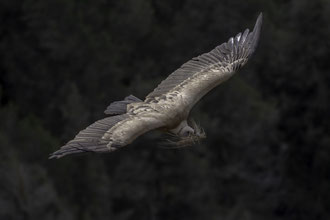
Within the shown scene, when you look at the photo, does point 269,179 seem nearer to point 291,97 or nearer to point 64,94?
point 291,97

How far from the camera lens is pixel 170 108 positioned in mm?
20094

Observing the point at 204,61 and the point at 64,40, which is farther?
the point at 64,40

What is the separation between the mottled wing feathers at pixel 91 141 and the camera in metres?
18.2

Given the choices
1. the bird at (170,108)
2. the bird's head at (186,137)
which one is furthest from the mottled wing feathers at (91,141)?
the bird's head at (186,137)

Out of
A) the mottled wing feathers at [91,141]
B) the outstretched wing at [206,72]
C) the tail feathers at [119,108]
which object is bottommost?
the mottled wing feathers at [91,141]

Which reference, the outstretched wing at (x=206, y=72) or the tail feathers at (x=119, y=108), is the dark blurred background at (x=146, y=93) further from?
the tail feathers at (x=119, y=108)

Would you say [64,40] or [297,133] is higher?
[64,40]

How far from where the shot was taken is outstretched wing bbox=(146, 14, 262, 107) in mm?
20719

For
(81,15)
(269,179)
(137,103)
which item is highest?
(81,15)

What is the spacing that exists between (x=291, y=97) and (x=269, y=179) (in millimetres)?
2821

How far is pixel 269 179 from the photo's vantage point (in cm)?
4362

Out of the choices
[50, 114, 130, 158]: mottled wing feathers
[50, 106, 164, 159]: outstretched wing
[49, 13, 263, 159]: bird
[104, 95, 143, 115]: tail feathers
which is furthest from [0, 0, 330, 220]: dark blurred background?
[50, 114, 130, 158]: mottled wing feathers

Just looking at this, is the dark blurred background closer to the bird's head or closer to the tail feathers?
the tail feathers

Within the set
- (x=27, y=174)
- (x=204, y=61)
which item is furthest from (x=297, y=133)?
(x=204, y=61)
